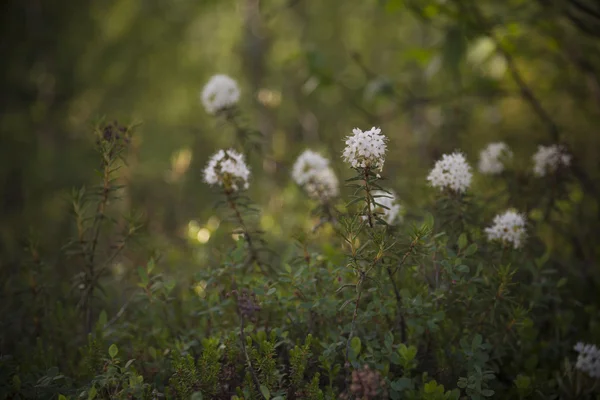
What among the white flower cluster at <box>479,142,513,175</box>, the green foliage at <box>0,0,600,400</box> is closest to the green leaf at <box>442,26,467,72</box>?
the green foliage at <box>0,0,600,400</box>

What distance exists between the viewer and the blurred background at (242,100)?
15.7 ft

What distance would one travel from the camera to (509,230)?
2.47 metres

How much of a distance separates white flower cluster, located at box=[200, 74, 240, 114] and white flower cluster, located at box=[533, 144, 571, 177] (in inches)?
78.1

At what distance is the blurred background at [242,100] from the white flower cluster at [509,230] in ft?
5.41

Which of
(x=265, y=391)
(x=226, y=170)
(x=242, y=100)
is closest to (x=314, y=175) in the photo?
(x=226, y=170)

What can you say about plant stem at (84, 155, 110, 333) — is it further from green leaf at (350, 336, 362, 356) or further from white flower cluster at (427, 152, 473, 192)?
white flower cluster at (427, 152, 473, 192)

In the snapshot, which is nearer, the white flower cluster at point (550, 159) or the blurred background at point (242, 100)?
the white flower cluster at point (550, 159)

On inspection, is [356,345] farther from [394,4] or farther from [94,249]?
[394,4]

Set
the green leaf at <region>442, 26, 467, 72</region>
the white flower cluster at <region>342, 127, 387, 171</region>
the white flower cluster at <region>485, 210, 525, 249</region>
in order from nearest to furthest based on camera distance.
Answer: the white flower cluster at <region>342, 127, 387, 171</region> → the white flower cluster at <region>485, 210, 525, 249</region> → the green leaf at <region>442, 26, 467, 72</region>

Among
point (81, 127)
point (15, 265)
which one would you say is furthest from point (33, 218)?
point (15, 265)

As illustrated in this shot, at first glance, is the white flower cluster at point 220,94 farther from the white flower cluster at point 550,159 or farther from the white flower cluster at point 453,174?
the white flower cluster at point 550,159

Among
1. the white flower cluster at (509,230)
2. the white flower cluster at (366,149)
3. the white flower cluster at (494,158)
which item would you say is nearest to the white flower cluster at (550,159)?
the white flower cluster at (494,158)

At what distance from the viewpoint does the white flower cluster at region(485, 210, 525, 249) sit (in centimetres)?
244

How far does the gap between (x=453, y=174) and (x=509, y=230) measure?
0.39m
